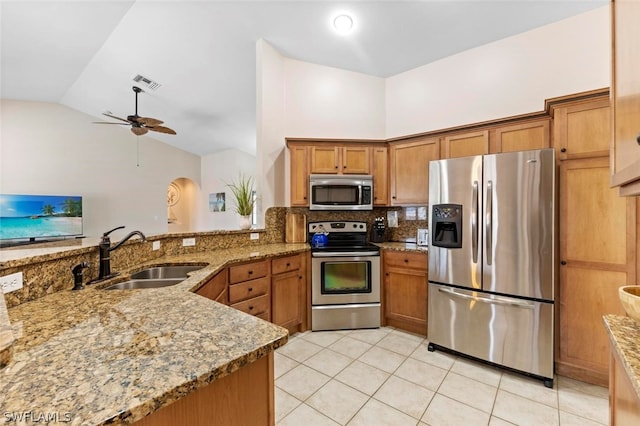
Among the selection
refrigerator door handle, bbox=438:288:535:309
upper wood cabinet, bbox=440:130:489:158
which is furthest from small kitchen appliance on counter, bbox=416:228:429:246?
upper wood cabinet, bbox=440:130:489:158

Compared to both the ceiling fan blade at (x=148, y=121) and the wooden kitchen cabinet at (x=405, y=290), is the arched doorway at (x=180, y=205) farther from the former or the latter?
the wooden kitchen cabinet at (x=405, y=290)

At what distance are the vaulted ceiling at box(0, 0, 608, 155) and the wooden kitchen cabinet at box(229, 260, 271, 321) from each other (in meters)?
2.54

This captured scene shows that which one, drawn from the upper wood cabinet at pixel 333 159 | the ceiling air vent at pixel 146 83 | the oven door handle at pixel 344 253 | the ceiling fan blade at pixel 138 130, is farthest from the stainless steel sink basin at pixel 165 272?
the ceiling air vent at pixel 146 83

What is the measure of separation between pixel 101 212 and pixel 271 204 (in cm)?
488

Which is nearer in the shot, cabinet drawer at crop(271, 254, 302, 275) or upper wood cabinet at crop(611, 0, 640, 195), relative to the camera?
upper wood cabinet at crop(611, 0, 640, 195)

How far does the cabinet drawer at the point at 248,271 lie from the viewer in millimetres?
2225

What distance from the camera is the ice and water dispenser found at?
90.7 inches

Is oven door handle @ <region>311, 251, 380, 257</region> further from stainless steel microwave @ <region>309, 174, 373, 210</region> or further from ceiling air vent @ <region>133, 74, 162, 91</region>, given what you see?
ceiling air vent @ <region>133, 74, 162, 91</region>

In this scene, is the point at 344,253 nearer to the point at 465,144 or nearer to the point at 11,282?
the point at 465,144

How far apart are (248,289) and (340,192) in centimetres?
146

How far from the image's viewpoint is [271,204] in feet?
10.8

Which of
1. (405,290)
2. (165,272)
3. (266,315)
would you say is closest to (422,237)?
(405,290)

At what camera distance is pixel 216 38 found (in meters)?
3.16

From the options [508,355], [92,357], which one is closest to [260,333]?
[92,357]
